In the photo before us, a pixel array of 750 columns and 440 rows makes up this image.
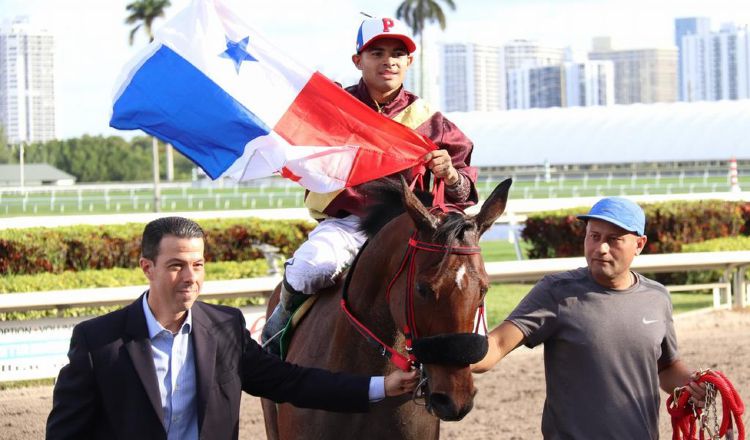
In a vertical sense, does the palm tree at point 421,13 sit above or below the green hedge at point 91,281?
above

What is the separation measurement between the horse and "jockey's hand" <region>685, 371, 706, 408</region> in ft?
2.57

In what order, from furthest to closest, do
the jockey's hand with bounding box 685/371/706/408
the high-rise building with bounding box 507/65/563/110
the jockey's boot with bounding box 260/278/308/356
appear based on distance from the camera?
the high-rise building with bounding box 507/65/563/110
the jockey's boot with bounding box 260/278/308/356
the jockey's hand with bounding box 685/371/706/408

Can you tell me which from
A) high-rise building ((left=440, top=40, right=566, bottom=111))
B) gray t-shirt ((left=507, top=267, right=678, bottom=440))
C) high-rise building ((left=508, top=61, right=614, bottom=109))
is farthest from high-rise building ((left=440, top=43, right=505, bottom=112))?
gray t-shirt ((left=507, top=267, right=678, bottom=440))

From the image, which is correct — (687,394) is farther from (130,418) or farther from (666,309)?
(130,418)

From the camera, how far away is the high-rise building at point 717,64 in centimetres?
16162

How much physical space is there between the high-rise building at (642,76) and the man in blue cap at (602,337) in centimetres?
18691

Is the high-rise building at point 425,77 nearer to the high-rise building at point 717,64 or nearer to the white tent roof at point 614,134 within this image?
the white tent roof at point 614,134

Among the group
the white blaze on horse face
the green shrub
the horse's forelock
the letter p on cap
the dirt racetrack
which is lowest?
the dirt racetrack

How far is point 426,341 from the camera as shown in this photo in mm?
2863

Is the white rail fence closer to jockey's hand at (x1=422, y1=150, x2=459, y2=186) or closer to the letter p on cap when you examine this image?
the letter p on cap

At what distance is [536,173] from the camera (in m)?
51.9

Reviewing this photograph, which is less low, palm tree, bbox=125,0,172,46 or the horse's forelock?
palm tree, bbox=125,0,172,46

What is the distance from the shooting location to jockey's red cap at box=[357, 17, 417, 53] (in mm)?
3898

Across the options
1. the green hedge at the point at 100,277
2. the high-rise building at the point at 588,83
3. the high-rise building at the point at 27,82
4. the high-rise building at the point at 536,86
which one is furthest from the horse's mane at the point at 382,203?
the high-rise building at the point at 588,83
